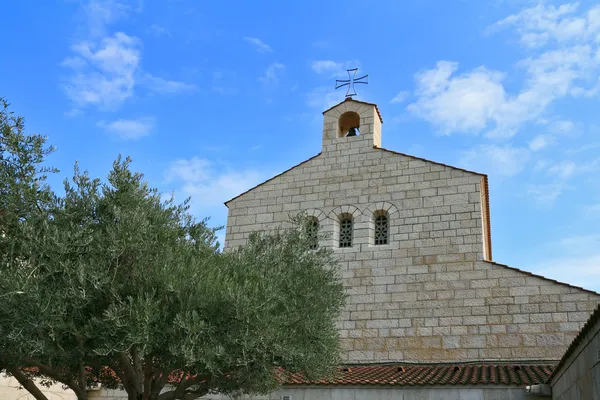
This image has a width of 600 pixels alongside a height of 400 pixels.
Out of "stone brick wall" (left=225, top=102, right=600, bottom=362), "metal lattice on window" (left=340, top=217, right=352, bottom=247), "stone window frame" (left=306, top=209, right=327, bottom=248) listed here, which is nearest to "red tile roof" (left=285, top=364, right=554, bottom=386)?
"stone brick wall" (left=225, top=102, right=600, bottom=362)

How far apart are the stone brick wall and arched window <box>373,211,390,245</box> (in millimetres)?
181

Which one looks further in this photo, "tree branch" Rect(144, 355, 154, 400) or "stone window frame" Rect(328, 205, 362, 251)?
"stone window frame" Rect(328, 205, 362, 251)

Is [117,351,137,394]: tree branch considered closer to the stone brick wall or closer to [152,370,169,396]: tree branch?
[152,370,169,396]: tree branch

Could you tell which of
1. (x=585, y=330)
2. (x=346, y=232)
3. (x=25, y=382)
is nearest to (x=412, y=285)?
(x=346, y=232)

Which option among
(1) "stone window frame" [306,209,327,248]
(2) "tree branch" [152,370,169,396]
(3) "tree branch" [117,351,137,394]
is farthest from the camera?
(1) "stone window frame" [306,209,327,248]

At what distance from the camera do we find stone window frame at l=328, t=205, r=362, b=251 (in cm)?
1537

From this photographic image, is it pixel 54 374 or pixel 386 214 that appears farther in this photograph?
pixel 386 214

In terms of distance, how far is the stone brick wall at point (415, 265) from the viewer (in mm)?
13109

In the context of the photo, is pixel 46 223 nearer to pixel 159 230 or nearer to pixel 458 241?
pixel 159 230

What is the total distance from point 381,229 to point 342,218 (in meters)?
1.10

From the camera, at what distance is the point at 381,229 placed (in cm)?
1549

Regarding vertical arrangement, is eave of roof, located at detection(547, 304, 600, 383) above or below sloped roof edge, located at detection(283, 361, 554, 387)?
above

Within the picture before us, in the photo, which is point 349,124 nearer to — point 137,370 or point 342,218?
point 342,218

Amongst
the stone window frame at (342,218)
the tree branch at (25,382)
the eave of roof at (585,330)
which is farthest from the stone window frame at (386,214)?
the tree branch at (25,382)
